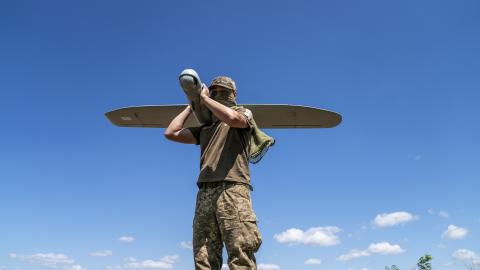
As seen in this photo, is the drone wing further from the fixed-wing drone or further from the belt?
the belt

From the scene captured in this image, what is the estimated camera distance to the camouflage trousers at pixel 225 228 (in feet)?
11.2

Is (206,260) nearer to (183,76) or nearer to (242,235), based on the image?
(242,235)

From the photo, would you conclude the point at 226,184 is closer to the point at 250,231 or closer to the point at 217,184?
the point at 217,184

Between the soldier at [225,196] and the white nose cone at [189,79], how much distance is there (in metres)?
0.11

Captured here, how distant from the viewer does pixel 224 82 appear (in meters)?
4.02

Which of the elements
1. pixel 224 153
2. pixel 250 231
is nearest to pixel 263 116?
pixel 224 153

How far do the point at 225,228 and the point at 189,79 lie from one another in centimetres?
124

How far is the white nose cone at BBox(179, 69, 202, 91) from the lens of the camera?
3.53m

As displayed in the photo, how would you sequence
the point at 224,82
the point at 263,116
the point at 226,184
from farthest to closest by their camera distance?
the point at 263,116 → the point at 224,82 → the point at 226,184

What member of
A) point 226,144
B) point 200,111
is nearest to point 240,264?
point 226,144

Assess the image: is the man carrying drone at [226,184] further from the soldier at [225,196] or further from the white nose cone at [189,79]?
the white nose cone at [189,79]

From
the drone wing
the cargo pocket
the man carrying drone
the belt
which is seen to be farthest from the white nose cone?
the drone wing

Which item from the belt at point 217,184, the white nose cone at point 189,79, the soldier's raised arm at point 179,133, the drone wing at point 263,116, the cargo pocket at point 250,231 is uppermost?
the drone wing at point 263,116

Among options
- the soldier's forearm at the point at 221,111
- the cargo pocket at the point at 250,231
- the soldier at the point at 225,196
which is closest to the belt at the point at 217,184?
the soldier at the point at 225,196
